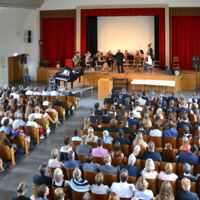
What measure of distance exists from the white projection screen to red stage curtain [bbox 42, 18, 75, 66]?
170 centimetres

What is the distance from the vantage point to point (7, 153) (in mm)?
7992

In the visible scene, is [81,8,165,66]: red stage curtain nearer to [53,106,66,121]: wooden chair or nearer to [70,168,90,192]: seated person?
[53,106,66,121]: wooden chair

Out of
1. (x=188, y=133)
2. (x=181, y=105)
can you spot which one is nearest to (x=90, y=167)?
(x=188, y=133)

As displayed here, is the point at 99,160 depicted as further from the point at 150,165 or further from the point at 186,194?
the point at 186,194

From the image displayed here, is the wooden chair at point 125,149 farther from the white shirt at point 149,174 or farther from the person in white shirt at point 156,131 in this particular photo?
the white shirt at point 149,174

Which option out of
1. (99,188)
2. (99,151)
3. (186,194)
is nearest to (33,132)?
(99,151)

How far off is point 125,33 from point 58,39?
385 centimetres

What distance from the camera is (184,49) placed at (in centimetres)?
1798

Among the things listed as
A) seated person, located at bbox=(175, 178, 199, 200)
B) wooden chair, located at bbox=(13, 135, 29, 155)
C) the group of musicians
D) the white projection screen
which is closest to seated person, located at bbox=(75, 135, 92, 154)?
wooden chair, located at bbox=(13, 135, 29, 155)

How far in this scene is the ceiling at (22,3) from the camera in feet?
51.6

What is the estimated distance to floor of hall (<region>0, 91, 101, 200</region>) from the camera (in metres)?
7.08

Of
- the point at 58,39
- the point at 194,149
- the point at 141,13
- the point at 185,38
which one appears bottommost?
the point at 194,149

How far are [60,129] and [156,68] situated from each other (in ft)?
29.8

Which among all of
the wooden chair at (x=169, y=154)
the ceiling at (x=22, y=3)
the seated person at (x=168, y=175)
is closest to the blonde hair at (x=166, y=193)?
the seated person at (x=168, y=175)
